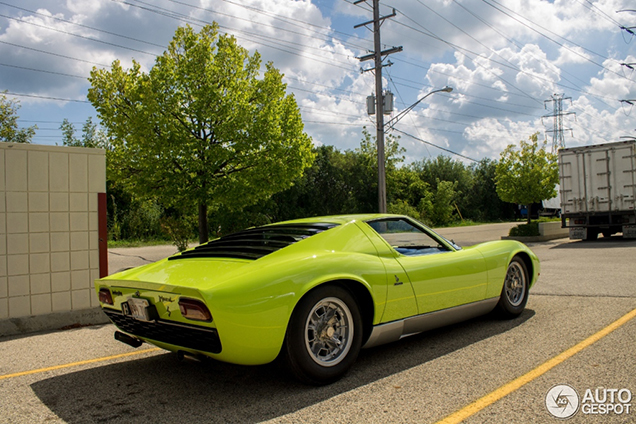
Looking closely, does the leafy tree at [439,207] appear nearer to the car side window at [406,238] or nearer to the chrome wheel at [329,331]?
the car side window at [406,238]

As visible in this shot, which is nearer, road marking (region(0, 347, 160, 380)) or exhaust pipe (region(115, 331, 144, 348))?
exhaust pipe (region(115, 331, 144, 348))

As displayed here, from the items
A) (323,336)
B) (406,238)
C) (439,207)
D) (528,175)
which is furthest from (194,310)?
Result: (439,207)

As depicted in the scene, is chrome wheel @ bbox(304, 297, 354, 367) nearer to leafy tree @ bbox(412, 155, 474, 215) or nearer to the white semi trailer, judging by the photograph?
the white semi trailer

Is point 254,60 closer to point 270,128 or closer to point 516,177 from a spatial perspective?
point 270,128

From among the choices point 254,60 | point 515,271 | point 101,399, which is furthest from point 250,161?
point 101,399

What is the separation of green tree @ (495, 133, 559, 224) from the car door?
20.9 metres

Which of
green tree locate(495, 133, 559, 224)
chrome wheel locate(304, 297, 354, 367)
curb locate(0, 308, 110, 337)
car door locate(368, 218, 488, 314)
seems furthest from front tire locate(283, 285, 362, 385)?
green tree locate(495, 133, 559, 224)

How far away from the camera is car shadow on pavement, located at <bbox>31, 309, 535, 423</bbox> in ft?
10.1

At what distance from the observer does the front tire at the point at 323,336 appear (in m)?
3.29

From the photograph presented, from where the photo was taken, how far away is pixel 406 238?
4473mm

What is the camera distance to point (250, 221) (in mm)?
15875

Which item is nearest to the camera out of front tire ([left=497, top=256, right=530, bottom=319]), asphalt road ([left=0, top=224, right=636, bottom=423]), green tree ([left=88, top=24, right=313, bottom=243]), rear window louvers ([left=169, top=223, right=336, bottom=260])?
asphalt road ([left=0, top=224, right=636, bottom=423])

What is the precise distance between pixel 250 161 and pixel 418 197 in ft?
121

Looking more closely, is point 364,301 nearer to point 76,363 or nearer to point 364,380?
point 364,380
